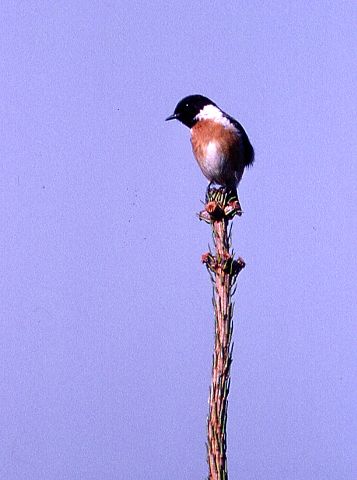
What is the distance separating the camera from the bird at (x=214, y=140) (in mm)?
3912

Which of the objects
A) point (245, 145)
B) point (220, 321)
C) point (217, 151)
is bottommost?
point (220, 321)

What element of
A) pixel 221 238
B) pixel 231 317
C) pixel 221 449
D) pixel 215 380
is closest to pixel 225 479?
pixel 221 449

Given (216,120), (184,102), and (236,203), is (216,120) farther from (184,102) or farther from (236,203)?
(236,203)

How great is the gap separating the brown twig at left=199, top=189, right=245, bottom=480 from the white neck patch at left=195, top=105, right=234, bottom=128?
5.81 feet

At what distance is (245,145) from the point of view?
4.08m

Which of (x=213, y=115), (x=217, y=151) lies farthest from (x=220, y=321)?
(x=213, y=115)

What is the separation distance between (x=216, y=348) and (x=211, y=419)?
0.20m

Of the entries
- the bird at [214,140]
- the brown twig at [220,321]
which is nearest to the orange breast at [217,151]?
the bird at [214,140]

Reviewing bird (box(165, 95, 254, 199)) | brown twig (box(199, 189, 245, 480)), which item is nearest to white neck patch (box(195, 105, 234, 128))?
bird (box(165, 95, 254, 199))

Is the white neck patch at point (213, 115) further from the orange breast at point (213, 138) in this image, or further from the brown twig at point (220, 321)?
the brown twig at point (220, 321)

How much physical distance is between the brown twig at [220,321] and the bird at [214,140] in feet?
5.39

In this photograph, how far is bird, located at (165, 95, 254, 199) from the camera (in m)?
3.91

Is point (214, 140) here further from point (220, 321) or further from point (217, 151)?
point (220, 321)

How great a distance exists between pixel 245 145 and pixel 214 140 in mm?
229
